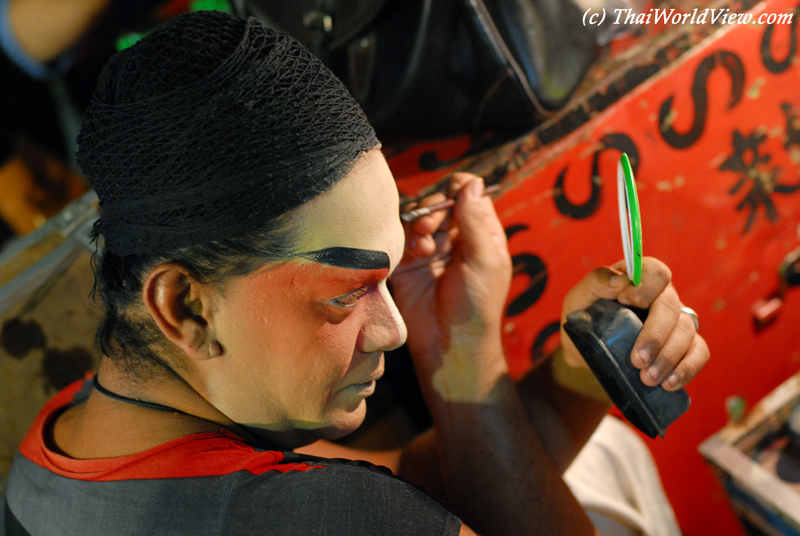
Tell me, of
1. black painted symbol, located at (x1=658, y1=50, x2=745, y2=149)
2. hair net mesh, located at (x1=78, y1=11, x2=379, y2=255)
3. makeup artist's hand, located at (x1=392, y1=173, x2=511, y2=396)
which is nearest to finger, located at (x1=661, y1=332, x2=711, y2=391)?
makeup artist's hand, located at (x1=392, y1=173, x2=511, y2=396)

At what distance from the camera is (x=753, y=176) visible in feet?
4.98

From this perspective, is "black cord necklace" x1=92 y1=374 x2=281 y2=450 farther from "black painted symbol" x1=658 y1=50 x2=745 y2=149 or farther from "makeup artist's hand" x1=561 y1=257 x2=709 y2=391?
"black painted symbol" x1=658 y1=50 x2=745 y2=149

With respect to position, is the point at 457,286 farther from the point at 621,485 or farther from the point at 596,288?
the point at 621,485

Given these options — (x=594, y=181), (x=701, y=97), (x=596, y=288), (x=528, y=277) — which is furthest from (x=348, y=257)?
(x=701, y=97)

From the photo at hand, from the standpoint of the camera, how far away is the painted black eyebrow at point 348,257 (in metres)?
0.74

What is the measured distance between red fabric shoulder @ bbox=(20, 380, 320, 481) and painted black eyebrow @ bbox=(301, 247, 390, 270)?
0.31 metres

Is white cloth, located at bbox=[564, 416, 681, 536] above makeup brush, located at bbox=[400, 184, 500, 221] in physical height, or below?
below

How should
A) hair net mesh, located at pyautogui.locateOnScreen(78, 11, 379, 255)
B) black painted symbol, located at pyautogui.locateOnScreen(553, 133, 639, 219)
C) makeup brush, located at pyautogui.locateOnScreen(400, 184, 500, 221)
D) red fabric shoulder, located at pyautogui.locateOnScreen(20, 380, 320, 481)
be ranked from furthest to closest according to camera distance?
black painted symbol, located at pyautogui.locateOnScreen(553, 133, 639, 219) < makeup brush, located at pyautogui.locateOnScreen(400, 184, 500, 221) < red fabric shoulder, located at pyautogui.locateOnScreen(20, 380, 320, 481) < hair net mesh, located at pyautogui.locateOnScreen(78, 11, 379, 255)

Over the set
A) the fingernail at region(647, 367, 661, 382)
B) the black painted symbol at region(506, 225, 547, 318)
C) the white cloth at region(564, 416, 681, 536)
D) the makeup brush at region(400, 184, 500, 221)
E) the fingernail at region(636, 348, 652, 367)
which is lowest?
the white cloth at region(564, 416, 681, 536)

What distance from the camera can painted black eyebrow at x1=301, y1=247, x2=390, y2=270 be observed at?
0.74 m

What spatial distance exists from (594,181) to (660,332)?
24.2 inches

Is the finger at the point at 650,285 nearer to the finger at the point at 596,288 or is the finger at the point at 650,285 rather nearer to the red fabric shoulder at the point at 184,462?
the finger at the point at 596,288

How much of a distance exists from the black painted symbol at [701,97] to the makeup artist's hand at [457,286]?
0.57m

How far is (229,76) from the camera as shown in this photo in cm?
66
